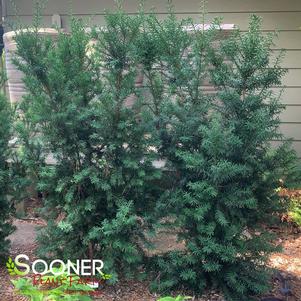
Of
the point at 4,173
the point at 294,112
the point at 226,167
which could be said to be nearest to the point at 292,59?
the point at 294,112

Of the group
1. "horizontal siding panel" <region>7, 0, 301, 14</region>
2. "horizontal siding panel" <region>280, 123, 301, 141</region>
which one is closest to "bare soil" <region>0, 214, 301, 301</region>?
"horizontal siding panel" <region>280, 123, 301, 141</region>

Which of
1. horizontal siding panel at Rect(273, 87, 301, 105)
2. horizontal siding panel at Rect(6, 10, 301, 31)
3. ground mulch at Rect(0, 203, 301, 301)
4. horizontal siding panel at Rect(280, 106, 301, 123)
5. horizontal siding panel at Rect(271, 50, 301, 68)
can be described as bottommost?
ground mulch at Rect(0, 203, 301, 301)

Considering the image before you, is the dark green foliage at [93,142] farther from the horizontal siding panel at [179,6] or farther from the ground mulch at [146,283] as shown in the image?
the horizontal siding panel at [179,6]

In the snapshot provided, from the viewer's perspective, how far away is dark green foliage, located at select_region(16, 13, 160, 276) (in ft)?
9.26

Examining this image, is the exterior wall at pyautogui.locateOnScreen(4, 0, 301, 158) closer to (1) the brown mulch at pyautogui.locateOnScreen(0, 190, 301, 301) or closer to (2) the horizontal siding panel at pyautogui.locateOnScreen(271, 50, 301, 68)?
(2) the horizontal siding panel at pyautogui.locateOnScreen(271, 50, 301, 68)

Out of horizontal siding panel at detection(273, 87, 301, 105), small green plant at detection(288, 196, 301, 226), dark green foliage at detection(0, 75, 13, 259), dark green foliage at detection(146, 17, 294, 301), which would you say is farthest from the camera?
horizontal siding panel at detection(273, 87, 301, 105)

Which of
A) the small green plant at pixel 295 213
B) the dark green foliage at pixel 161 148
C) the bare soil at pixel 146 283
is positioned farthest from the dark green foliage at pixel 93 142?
the small green plant at pixel 295 213

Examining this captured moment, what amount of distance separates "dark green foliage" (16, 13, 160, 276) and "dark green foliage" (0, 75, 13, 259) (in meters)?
0.26

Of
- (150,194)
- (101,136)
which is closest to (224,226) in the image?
(150,194)

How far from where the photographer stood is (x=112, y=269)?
289cm

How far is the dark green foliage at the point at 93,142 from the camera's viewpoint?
2.82 metres

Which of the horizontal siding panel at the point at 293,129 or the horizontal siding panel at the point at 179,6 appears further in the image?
the horizontal siding panel at the point at 293,129

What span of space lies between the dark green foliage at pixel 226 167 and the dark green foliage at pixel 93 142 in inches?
9.0

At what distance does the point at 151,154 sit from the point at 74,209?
1.89 feet
